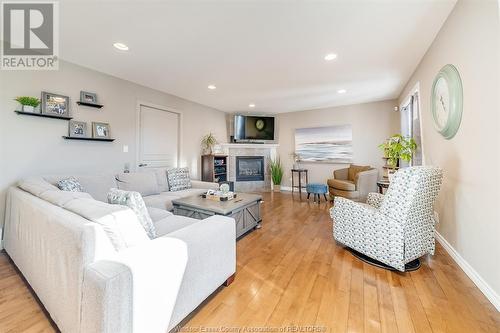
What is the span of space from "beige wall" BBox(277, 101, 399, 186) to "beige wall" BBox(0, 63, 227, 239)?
365 centimetres

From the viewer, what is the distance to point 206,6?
5.94 ft

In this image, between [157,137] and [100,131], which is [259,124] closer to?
[157,137]

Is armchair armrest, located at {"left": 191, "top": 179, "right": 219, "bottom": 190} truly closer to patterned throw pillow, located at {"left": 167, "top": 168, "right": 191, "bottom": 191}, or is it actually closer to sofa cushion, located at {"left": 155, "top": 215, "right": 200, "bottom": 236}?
patterned throw pillow, located at {"left": 167, "top": 168, "right": 191, "bottom": 191}

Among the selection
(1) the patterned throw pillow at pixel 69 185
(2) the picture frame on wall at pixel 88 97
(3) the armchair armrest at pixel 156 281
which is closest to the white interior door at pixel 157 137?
(2) the picture frame on wall at pixel 88 97

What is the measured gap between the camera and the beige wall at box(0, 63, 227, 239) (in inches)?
95.0

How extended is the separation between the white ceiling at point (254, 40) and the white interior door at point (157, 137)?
59 cm

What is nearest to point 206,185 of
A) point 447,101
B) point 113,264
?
point 113,264

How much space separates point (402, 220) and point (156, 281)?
1.99 meters

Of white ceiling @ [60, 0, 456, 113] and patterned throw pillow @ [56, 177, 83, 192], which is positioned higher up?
white ceiling @ [60, 0, 456, 113]

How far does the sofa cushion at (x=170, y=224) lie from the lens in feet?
5.85

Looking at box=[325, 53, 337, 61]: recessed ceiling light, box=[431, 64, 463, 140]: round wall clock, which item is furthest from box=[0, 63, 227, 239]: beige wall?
box=[431, 64, 463, 140]: round wall clock

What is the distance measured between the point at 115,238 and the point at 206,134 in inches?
172

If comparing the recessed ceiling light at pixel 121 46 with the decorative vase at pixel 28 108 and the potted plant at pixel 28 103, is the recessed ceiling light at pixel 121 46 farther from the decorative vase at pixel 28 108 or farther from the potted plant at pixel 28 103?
the decorative vase at pixel 28 108

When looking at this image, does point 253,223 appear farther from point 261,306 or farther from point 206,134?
point 206,134
